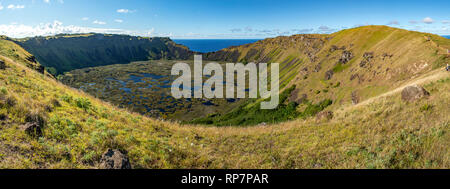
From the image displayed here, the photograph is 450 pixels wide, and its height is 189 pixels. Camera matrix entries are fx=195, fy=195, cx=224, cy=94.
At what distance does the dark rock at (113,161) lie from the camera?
7473mm

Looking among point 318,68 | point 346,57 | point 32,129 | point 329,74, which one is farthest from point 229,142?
point 318,68

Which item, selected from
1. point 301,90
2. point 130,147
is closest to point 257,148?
point 130,147

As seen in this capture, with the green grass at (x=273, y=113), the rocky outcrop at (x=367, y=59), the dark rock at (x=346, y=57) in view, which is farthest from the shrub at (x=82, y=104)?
the dark rock at (x=346, y=57)

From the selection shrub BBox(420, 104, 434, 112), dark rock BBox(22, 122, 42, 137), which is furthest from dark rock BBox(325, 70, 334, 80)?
dark rock BBox(22, 122, 42, 137)

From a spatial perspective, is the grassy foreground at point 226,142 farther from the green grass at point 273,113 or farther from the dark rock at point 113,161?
the green grass at point 273,113

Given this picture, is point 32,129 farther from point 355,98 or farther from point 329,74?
point 329,74

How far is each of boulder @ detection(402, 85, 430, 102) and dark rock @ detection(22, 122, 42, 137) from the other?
76.3ft

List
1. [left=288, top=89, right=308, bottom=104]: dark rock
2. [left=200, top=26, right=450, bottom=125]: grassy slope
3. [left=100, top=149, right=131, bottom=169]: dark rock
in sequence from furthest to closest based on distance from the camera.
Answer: [left=288, top=89, right=308, bottom=104]: dark rock, [left=200, top=26, right=450, bottom=125]: grassy slope, [left=100, top=149, right=131, bottom=169]: dark rock

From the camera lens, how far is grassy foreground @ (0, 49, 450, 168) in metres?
7.72

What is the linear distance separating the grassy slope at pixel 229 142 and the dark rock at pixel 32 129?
0.20m

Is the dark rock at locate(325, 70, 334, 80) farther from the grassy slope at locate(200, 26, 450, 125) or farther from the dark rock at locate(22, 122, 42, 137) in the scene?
the dark rock at locate(22, 122, 42, 137)

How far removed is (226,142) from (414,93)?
15.1 metres

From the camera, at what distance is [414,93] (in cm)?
1517

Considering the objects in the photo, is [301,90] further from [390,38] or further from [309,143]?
[309,143]
